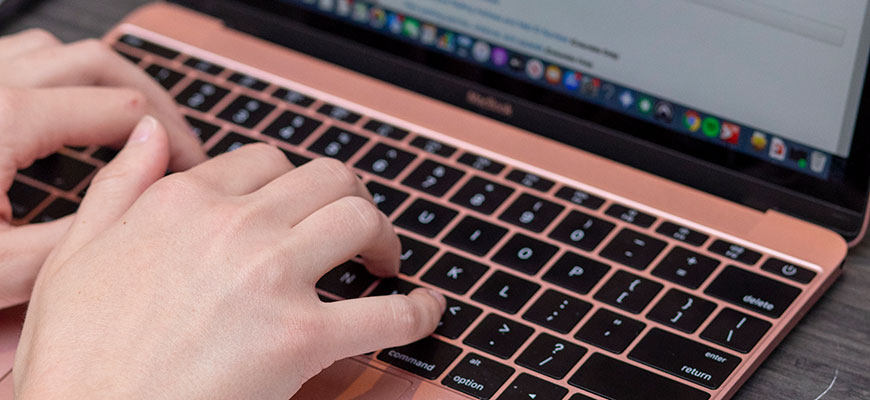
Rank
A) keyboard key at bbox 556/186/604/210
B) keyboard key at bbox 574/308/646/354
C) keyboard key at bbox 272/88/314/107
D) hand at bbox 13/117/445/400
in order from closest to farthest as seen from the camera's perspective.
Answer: hand at bbox 13/117/445/400 → keyboard key at bbox 574/308/646/354 → keyboard key at bbox 556/186/604/210 → keyboard key at bbox 272/88/314/107

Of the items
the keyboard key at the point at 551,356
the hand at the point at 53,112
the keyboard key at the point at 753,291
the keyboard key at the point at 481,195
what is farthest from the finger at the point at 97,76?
the keyboard key at the point at 753,291

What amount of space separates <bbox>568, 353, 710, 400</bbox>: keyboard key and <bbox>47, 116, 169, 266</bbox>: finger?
330 millimetres

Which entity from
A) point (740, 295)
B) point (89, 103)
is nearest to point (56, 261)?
point (89, 103)

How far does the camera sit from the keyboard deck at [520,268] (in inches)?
30.8

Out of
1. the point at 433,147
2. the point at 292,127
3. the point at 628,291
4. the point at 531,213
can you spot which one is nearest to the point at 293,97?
the point at 292,127

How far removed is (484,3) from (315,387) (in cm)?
34

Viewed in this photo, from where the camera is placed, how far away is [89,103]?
880 mm

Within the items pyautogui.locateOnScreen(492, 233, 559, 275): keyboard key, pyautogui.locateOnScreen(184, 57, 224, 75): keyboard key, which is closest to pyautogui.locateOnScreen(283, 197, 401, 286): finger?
pyautogui.locateOnScreen(492, 233, 559, 275): keyboard key

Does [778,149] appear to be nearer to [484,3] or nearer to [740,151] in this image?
[740,151]

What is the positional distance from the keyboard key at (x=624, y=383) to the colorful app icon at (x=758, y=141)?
7.9 inches

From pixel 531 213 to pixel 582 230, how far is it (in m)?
0.04

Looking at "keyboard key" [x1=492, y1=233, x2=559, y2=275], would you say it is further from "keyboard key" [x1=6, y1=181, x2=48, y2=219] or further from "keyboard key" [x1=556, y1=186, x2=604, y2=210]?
"keyboard key" [x1=6, y1=181, x2=48, y2=219]

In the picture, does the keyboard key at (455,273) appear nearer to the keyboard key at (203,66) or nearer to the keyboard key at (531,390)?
the keyboard key at (531,390)

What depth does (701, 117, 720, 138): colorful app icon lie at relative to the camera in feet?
2.85
